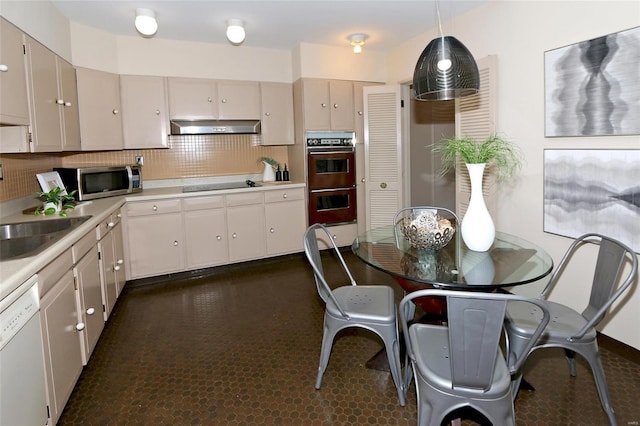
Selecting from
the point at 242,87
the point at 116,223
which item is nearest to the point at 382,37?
the point at 242,87

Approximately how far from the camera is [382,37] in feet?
14.2

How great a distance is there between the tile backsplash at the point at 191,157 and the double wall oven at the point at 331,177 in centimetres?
64

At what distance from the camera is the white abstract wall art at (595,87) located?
2.30 metres

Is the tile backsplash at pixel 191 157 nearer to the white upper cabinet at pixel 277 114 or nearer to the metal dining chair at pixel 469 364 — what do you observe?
the white upper cabinet at pixel 277 114

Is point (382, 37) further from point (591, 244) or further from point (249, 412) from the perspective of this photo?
point (249, 412)

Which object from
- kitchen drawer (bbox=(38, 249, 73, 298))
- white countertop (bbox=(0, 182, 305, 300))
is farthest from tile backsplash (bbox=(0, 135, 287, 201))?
kitchen drawer (bbox=(38, 249, 73, 298))

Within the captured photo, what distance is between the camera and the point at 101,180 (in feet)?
12.1

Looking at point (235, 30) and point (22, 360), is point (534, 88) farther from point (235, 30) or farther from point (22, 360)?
point (22, 360)

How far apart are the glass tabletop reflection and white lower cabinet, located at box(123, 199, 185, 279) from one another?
2.29m

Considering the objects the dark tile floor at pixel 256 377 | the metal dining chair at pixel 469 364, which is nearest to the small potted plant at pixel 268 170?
the dark tile floor at pixel 256 377

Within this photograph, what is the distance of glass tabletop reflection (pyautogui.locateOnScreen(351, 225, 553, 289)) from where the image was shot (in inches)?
70.0

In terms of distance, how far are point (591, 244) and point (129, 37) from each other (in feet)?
14.7

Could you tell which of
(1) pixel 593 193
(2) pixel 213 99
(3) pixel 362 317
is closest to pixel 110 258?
(2) pixel 213 99

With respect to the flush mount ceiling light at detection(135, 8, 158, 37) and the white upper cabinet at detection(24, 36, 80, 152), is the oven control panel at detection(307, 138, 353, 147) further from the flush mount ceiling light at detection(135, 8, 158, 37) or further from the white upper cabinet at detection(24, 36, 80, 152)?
the white upper cabinet at detection(24, 36, 80, 152)
